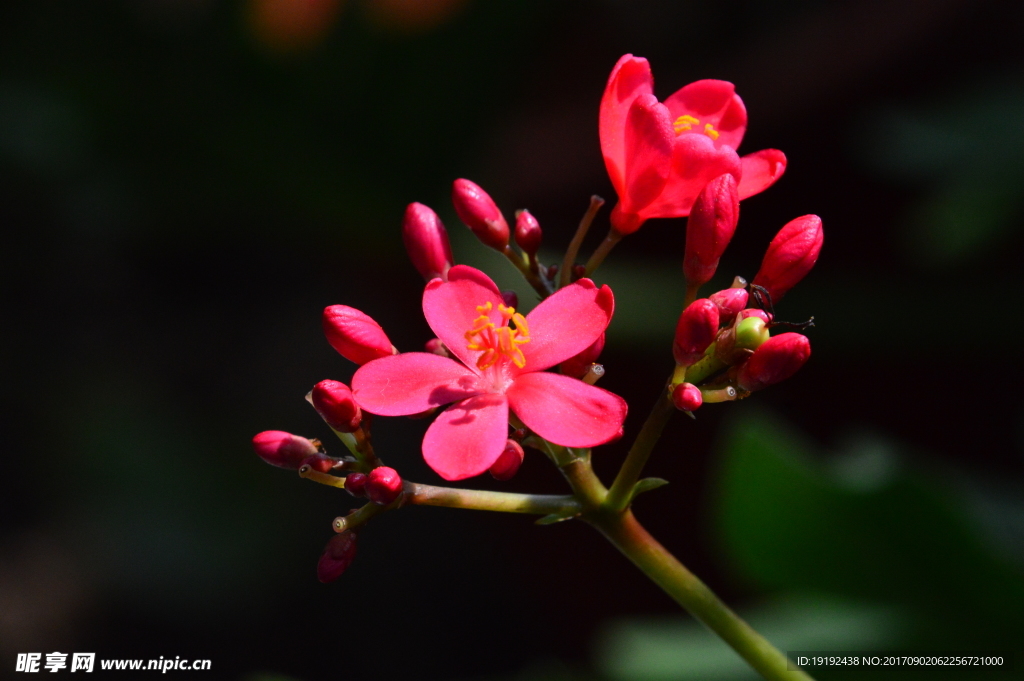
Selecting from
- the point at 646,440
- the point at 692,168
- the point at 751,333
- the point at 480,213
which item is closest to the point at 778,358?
the point at 751,333

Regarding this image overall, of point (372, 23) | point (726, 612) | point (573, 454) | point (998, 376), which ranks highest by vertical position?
point (372, 23)

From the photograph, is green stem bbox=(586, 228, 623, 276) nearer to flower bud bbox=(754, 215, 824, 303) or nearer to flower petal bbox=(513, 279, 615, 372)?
flower petal bbox=(513, 279, 615, 372)

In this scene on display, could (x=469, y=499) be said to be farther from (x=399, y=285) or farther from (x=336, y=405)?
(x=399, y=285)

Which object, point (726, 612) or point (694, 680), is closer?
point (726, 612)

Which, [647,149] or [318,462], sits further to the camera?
[647,149]

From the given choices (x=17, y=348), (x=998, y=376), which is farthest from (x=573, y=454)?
(x=17, y=348)

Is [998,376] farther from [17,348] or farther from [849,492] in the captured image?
[17,348]
